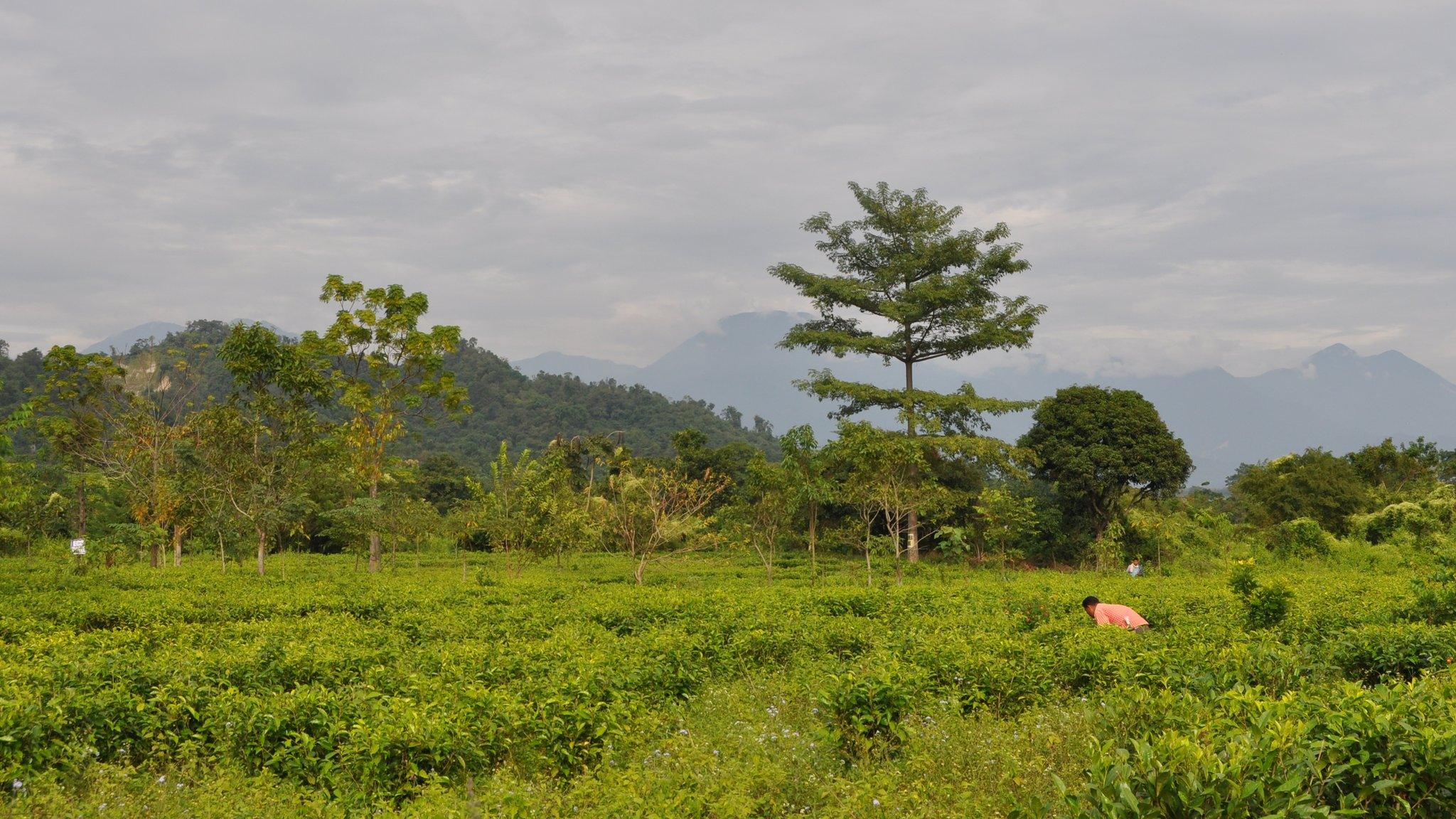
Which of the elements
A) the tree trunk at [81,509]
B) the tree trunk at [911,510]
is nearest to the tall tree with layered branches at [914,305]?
the tree trunk at [911,510]

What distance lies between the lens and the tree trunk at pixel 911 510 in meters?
28.9

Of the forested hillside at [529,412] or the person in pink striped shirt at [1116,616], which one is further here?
the forested hillside at [529,412]

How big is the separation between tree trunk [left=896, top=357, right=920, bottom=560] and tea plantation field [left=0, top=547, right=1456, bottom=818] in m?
14.4

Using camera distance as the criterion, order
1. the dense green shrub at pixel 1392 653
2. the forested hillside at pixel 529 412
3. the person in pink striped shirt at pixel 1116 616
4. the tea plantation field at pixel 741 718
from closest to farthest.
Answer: the tea plantation field at pixel 741 718, the dense green shrub at pixel 1392 653, the person in pink striped shirt at pixel 1116 616, the forested hillside at pixel 529 412

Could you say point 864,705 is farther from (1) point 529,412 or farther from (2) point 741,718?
(1) point 529,412

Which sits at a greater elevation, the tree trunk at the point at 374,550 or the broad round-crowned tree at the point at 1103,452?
the broad round-crowned tree at the point at 1103,452

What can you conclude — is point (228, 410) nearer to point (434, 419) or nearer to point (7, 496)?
point (7, 496)

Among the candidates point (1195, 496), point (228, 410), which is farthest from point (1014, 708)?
point (1195, 496)

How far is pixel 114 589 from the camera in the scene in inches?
657

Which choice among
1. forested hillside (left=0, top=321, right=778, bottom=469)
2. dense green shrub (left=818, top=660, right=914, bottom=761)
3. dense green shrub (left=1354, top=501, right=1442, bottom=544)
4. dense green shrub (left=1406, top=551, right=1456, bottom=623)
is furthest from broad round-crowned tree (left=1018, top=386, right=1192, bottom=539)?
forested hillside (left=0, top=321, right=778, bottom=469)

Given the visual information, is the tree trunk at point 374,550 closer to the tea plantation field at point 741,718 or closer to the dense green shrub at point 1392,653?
the tea plantation field at point 741,718

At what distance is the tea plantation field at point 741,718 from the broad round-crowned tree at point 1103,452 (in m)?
21.4

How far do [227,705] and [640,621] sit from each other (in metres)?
6.65

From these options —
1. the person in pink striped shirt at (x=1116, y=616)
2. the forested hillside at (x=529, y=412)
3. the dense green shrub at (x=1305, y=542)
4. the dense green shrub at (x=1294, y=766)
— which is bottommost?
the dense green shrub at (x=1305, y=542)
